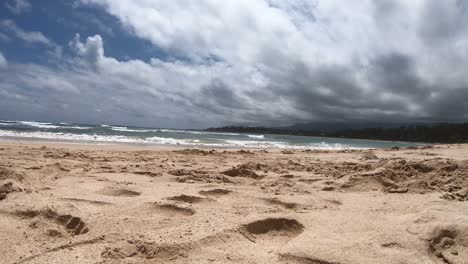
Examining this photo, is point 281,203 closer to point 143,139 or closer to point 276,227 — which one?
point 276,227

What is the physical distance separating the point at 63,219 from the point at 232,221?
1.35m

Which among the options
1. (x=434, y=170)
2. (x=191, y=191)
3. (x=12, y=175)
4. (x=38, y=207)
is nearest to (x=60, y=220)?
(x=38, y=207)

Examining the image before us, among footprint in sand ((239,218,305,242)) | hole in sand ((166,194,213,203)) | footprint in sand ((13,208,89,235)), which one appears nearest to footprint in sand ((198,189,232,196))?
hole in sand ((166,194,213,203))

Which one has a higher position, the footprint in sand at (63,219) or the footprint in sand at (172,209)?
the footprint in sand at (172,209)

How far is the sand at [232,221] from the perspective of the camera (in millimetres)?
2039

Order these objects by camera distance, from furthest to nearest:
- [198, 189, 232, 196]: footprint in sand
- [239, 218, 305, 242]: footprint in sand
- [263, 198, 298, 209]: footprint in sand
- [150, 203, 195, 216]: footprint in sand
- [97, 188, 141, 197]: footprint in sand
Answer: [198, 189, 232, 196]: footprint in sand
[97, 188, 141, 197]: footprint in sand
[263, 198, 298, 209]: footprint in sand
[150, 203, 195, 216]: footprint in sand
[239, 218, 305, 242]: footprint in sand

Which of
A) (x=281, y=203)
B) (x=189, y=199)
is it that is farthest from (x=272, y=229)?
(x=189, y=199)

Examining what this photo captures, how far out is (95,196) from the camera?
340 cm

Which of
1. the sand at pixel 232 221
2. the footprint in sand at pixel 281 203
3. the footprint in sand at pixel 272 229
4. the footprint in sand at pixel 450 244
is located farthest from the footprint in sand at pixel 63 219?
the footprint in sand at pixel 450 244

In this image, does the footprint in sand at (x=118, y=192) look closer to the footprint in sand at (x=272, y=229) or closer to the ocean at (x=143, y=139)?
the footprint in sand at (x=272, y=229)

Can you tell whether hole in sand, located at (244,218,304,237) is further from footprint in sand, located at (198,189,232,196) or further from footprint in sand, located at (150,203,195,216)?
footprint in sand, located at (198,189,232,196)

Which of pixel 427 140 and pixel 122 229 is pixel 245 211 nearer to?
pixel 122 229

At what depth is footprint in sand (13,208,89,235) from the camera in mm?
2496

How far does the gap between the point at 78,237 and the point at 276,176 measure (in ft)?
11.3
